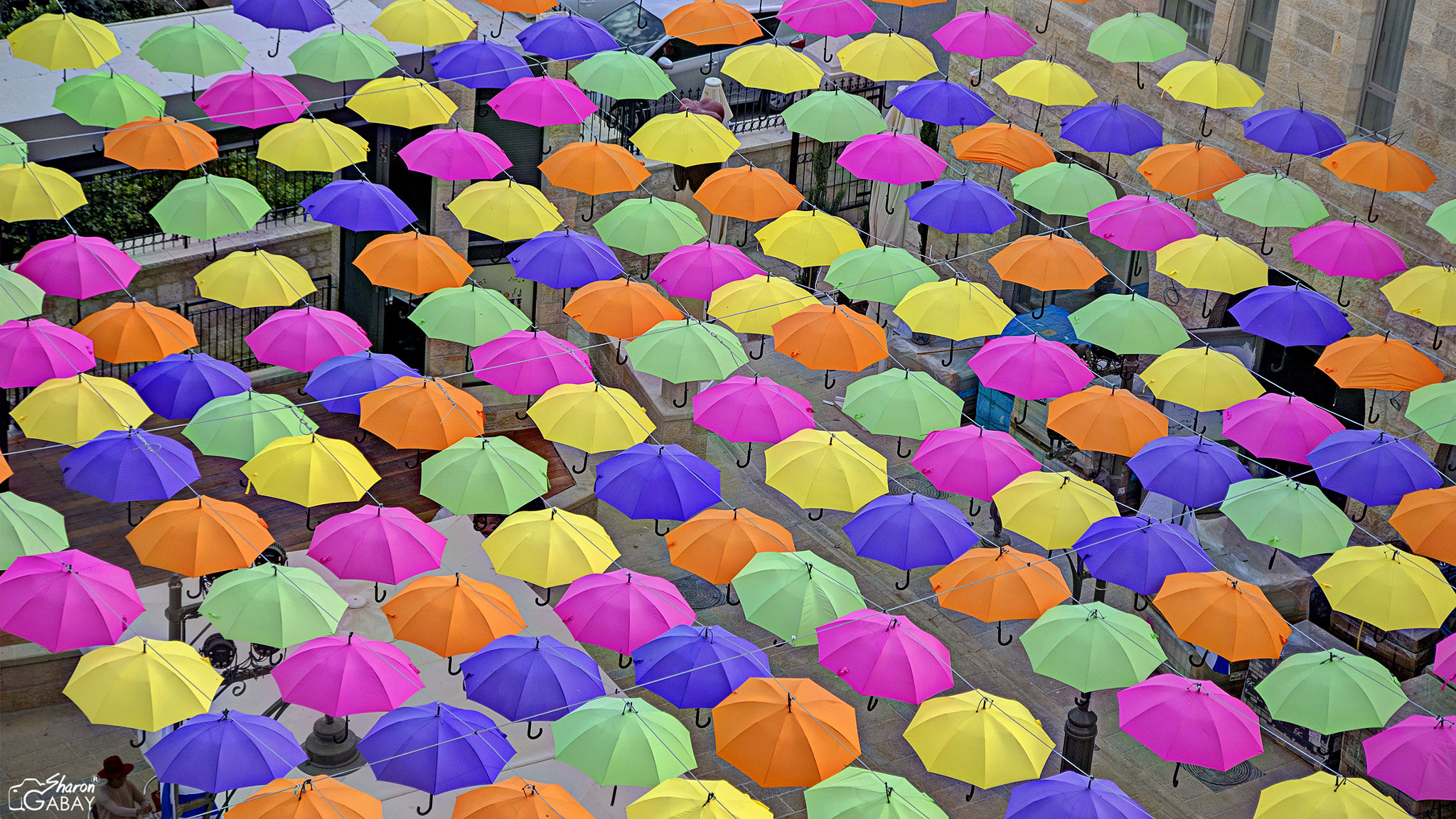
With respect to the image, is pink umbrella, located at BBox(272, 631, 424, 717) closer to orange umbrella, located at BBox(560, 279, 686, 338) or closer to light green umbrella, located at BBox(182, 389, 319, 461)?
light green umbrella, located at BBox(182, 389, 319, 461)

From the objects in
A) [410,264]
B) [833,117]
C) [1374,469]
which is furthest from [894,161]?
[1374,469]

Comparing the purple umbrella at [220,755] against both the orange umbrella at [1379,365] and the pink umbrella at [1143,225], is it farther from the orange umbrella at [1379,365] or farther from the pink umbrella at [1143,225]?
the pink umbrella at [1143,225]

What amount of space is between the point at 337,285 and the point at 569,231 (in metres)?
4.15

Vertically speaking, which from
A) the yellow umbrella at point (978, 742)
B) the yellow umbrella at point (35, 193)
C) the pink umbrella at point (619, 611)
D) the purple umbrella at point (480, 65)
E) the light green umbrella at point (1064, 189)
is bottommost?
the yellow umbrella at point (978, 742)

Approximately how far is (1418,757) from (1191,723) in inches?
84.3

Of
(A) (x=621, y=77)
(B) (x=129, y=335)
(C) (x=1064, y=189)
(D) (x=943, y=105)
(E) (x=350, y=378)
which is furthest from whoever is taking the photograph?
(D) (x=943, y=105)

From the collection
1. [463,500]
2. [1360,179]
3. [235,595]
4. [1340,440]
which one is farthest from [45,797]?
[1360,179]

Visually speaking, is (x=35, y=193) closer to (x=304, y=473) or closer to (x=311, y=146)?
(x=311, y=146)

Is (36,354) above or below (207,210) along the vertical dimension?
below

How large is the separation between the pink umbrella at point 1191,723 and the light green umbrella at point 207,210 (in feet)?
41.4

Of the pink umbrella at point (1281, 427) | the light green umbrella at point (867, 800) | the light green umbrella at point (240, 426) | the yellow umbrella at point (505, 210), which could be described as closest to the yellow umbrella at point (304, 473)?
the light green umbrella at point (240, 426)

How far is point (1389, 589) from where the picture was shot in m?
19.2

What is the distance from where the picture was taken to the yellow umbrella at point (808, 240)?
2464cm

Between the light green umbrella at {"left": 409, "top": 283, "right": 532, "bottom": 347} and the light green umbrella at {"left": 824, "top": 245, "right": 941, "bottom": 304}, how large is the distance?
420 centimetres
